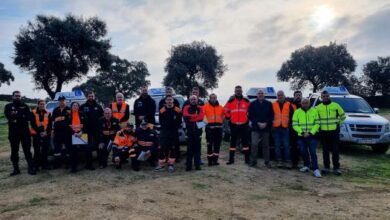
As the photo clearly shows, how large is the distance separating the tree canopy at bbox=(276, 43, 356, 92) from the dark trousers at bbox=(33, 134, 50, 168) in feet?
151

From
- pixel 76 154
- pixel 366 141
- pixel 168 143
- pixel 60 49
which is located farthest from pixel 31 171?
pixel 60 49

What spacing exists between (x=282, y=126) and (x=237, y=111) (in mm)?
1291

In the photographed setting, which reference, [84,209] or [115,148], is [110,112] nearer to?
[115,148]

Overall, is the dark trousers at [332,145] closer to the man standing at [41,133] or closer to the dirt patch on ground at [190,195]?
the dirt patch on ground at [190,195]

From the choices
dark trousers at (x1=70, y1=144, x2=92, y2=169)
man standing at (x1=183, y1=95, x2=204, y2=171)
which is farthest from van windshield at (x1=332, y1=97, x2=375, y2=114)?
dark trousers at (x1=70, y1=144, x2=92, y2=169)

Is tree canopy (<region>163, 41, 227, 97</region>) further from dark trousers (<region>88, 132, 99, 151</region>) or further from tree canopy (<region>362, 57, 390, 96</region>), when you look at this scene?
dark trousers (<region>88, 132, 99, 151</region>)

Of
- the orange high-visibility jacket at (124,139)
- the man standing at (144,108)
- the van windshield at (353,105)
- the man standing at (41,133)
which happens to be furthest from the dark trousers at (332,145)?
the man standing at (41,133)

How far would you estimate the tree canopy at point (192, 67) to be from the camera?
48.1 metres

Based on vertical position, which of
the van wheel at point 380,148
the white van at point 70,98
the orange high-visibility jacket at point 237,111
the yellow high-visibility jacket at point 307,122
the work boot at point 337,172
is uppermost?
the white van at point 70,98

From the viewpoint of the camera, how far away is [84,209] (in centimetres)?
633

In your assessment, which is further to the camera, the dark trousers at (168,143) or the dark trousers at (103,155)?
the dark trousers at (103,155)

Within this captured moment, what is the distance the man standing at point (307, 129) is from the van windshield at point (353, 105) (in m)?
4.63

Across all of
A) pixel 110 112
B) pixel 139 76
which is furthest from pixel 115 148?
pixel 139 76

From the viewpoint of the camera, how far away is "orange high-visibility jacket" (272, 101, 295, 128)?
10.2 meters
